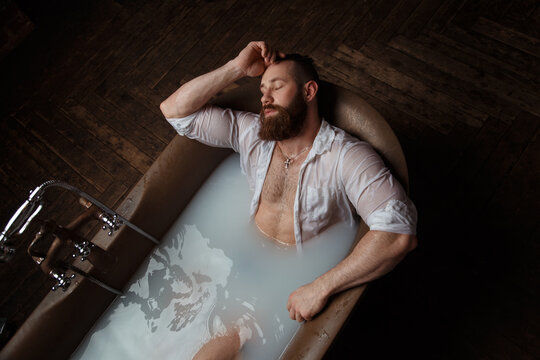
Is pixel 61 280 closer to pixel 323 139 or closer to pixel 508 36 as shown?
pixel 323 139

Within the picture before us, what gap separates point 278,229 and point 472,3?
190 cm

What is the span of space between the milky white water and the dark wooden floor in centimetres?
29

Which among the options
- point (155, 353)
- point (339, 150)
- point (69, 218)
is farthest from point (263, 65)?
point (69, 218)

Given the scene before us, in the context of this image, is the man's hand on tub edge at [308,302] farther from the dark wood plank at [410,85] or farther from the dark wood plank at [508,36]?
the dark wood plank at [508,36]

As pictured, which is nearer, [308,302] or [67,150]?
[308,302]

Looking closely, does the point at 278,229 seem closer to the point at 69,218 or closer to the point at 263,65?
the point at 263,65

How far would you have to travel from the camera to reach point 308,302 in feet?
4.32

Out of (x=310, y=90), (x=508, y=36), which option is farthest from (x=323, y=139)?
(x=508, y=36)

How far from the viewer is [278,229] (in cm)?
171

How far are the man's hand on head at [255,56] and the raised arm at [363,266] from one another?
2.66ft

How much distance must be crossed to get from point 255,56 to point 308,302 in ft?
3.21

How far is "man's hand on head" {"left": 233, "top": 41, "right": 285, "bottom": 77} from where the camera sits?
5.41 ft

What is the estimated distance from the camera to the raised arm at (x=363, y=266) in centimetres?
128

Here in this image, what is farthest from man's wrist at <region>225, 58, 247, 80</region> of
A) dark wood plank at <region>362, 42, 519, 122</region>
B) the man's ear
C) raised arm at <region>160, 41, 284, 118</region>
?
dark wood plank at <region>362, 42, 519, 122</region>
